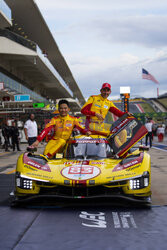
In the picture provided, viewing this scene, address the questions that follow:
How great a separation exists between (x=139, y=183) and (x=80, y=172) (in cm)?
81

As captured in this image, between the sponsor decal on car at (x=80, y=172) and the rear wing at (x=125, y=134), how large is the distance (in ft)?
3.75

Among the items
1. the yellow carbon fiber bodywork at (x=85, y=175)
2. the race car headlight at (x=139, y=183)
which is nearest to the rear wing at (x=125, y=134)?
the yellow carbon fiber bodywork at (x=85, y=175)

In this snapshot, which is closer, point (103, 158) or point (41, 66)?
point (103, 158)

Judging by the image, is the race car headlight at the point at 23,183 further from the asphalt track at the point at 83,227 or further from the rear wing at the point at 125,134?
the rear wing at the point at 125,134

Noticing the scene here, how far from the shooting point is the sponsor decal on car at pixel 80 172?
556 cm

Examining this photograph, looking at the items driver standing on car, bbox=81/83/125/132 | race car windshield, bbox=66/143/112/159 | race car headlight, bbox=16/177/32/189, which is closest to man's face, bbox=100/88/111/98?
driver standing on car, bbox=81/83/125/132

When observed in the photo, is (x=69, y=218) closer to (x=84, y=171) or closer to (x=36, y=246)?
(x=84, y=171)

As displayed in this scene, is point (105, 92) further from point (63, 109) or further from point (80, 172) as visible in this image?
point (80, 172)

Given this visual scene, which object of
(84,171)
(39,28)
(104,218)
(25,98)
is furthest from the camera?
(39,28)

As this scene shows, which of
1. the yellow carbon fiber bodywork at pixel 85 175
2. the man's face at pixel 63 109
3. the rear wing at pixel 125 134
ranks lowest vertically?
the yellow carbon fiber bodywork at pixel 85 175

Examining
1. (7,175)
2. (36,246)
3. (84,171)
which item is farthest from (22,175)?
(7,175)

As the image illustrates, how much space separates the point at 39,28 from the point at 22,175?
33419 mm

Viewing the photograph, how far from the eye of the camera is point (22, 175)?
19.1 ft

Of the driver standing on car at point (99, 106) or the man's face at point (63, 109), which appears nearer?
the man's face at point (63, 109)
